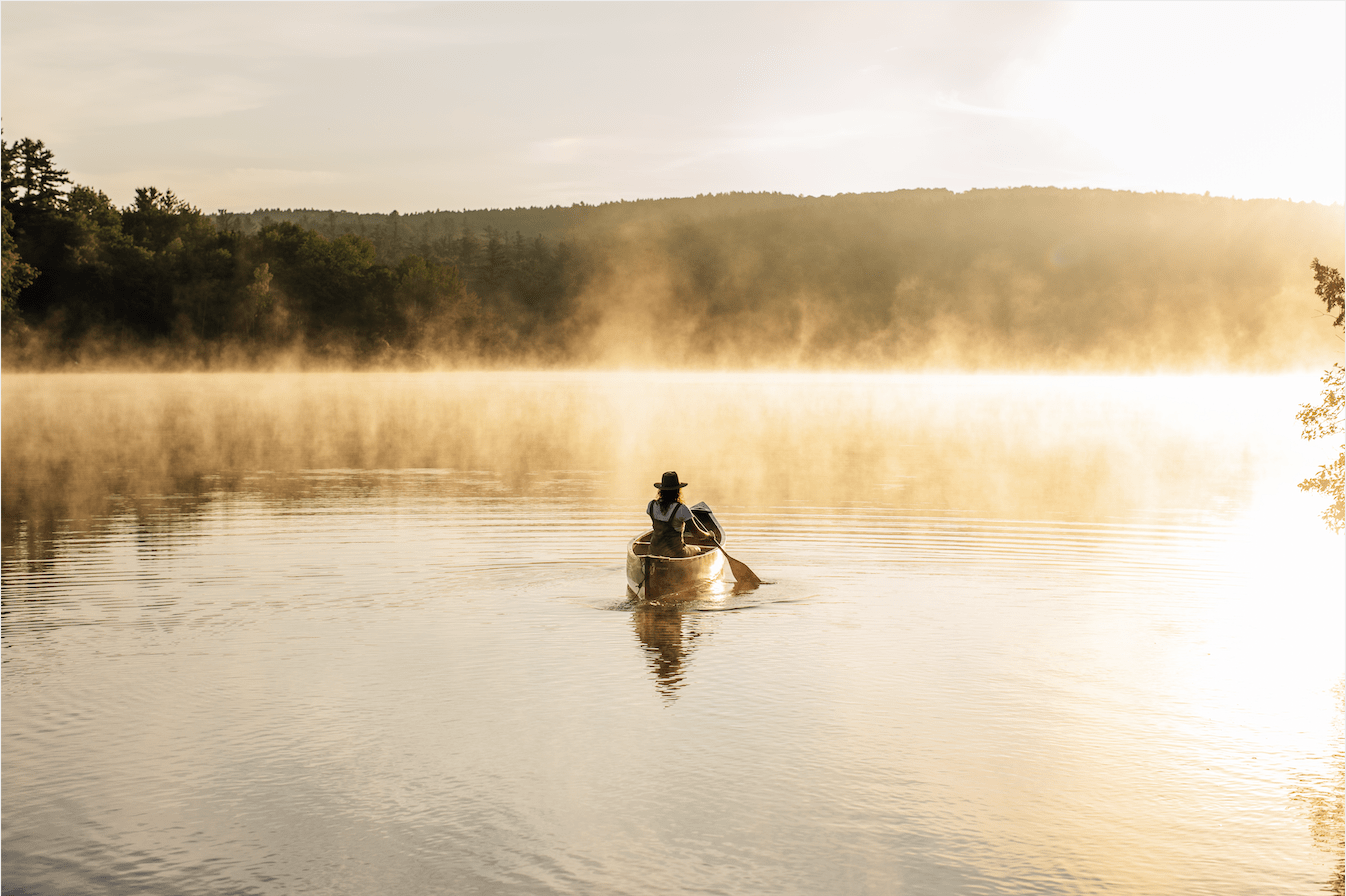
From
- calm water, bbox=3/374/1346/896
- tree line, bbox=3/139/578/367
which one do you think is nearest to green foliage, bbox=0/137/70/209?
tree line, bbox=3/139/578/367

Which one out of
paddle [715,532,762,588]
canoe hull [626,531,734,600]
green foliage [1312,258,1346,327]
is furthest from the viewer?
paddle [715,532,762,588]

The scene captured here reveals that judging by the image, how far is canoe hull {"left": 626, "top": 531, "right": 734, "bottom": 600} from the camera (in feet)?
67.1

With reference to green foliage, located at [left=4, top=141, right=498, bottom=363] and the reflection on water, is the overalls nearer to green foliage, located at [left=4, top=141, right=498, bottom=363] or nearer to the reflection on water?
the reflection on water

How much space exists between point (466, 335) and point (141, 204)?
37.1 meters

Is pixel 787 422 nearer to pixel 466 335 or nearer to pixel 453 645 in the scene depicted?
pixel 453 645

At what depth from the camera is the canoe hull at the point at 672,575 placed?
2045 cm

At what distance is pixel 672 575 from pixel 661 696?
6.00m

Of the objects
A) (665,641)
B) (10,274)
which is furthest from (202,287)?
(665,641)

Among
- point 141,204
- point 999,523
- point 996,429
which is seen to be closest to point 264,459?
point 999,523

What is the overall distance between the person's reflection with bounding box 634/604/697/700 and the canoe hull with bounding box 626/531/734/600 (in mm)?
288

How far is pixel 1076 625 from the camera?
18953mm

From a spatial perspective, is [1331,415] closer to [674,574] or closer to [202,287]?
[674,574]

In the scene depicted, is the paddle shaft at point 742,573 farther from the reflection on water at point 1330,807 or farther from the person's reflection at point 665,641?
the reflection on water at point 1330,807

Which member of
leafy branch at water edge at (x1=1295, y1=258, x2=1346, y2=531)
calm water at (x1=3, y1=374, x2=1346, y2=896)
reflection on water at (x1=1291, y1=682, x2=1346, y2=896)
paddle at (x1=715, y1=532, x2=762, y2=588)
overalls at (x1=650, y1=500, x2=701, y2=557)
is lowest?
reflection on water at (x1=1291, y1=682, x2=1346, y2=896)
